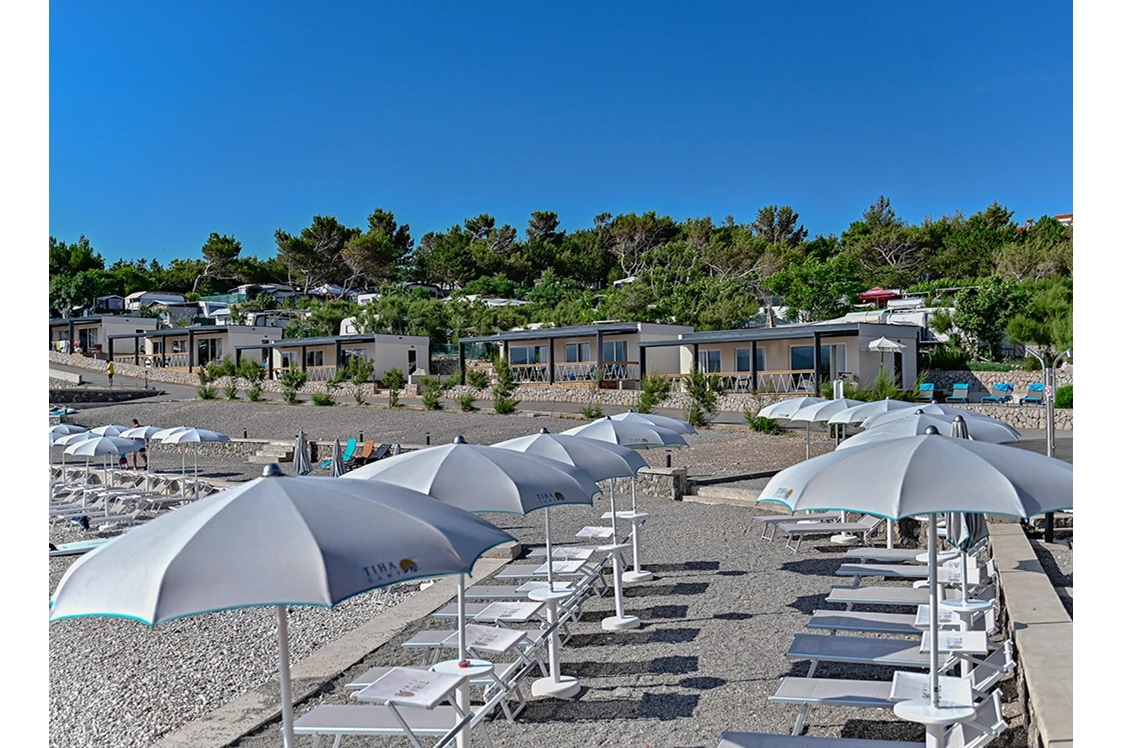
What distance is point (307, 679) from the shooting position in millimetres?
7062

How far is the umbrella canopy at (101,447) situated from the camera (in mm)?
17750

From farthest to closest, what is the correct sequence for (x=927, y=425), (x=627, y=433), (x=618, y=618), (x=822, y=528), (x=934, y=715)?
(x=822, y=528), (x=627, y=433), (x=618, y=618), (x=927, y=425), (x=934, y=715)

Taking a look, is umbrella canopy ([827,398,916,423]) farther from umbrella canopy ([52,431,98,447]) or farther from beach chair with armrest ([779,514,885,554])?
umbrella canopy ([52,431,98,447])

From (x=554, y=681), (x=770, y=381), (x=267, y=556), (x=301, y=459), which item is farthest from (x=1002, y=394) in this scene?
(x=267, y=556)

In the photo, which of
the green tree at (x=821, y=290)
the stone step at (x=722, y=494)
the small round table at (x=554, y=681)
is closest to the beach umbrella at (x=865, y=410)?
the stone step at (x=722, y=494)

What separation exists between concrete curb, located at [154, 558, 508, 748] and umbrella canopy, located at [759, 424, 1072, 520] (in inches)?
153

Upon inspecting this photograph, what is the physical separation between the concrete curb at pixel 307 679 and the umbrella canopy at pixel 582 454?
2084 mm

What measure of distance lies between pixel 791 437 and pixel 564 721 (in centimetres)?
1894

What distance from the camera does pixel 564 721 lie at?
6.10 metres

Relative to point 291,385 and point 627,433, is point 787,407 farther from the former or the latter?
point 291,385

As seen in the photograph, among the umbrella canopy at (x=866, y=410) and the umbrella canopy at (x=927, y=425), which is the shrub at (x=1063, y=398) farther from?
the umbrella canopy at (x=927, y=425)

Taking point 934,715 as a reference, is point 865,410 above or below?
above

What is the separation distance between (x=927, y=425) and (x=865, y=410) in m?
6.40

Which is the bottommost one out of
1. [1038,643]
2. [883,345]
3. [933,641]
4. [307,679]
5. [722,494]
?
[307,679]
